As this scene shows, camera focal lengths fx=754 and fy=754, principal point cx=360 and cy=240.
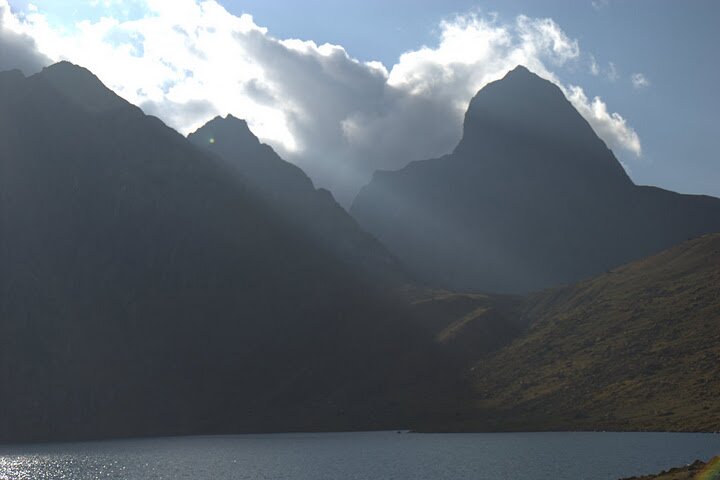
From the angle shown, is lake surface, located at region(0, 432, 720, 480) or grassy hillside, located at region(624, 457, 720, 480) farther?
lake surface, located at region(0, 432, 720, 480)

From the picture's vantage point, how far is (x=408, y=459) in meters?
133

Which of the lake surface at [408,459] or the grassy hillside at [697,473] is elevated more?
the grassy hillside at [697,473]

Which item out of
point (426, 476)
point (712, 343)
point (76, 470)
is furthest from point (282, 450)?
point (712, 343)

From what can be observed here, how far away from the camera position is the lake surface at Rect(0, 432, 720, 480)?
104438mm

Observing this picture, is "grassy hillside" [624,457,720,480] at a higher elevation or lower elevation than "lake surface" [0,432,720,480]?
higher

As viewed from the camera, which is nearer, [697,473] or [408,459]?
[697,473]

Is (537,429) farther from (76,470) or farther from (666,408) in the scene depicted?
(76,470)

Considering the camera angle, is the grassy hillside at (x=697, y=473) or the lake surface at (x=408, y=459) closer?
the grassy hillside at (x=697, y=473)

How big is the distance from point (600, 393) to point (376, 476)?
363 ft

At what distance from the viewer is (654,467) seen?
311 ft

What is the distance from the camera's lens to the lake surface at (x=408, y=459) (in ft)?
343

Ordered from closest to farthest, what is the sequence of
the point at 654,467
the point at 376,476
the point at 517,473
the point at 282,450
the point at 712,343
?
the point at 654,467 < the point at 517,473 < the point at 376,476 < the point at 282,450 < the point at 712,343

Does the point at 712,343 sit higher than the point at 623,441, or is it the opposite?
the point at 712,343

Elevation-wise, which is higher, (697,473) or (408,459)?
(697,473)
